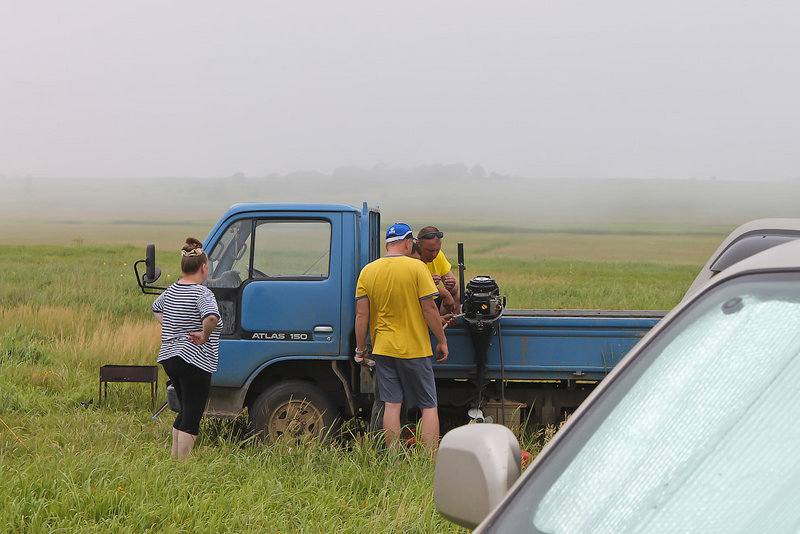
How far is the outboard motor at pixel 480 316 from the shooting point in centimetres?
619

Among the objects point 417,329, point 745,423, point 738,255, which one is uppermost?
point 738,255

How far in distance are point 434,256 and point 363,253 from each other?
2.16 feet

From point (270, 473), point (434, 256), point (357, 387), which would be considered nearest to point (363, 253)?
point (434, 256)

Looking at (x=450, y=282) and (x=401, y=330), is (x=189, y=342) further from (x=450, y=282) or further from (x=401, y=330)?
(x=450, y=282)

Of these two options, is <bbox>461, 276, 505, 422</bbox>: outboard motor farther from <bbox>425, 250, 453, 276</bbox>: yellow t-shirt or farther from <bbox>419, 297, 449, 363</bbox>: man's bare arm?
<bbox>425, 250, 453, 276</bbox>: yellow t-shirt

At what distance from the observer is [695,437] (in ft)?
5.72

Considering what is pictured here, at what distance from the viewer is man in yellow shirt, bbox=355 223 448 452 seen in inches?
245

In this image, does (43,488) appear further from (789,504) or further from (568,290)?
(568,290)

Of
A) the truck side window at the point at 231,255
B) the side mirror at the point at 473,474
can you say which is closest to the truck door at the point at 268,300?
the truck side window at the point at 231,255

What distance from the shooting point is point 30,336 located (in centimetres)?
1155

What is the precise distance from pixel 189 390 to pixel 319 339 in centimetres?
111

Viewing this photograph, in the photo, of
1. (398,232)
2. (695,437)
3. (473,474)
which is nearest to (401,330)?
(398,232)

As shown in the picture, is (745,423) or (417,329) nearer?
(745,423)

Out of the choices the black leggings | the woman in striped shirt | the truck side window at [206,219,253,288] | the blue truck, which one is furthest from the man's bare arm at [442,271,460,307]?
the black leggings
